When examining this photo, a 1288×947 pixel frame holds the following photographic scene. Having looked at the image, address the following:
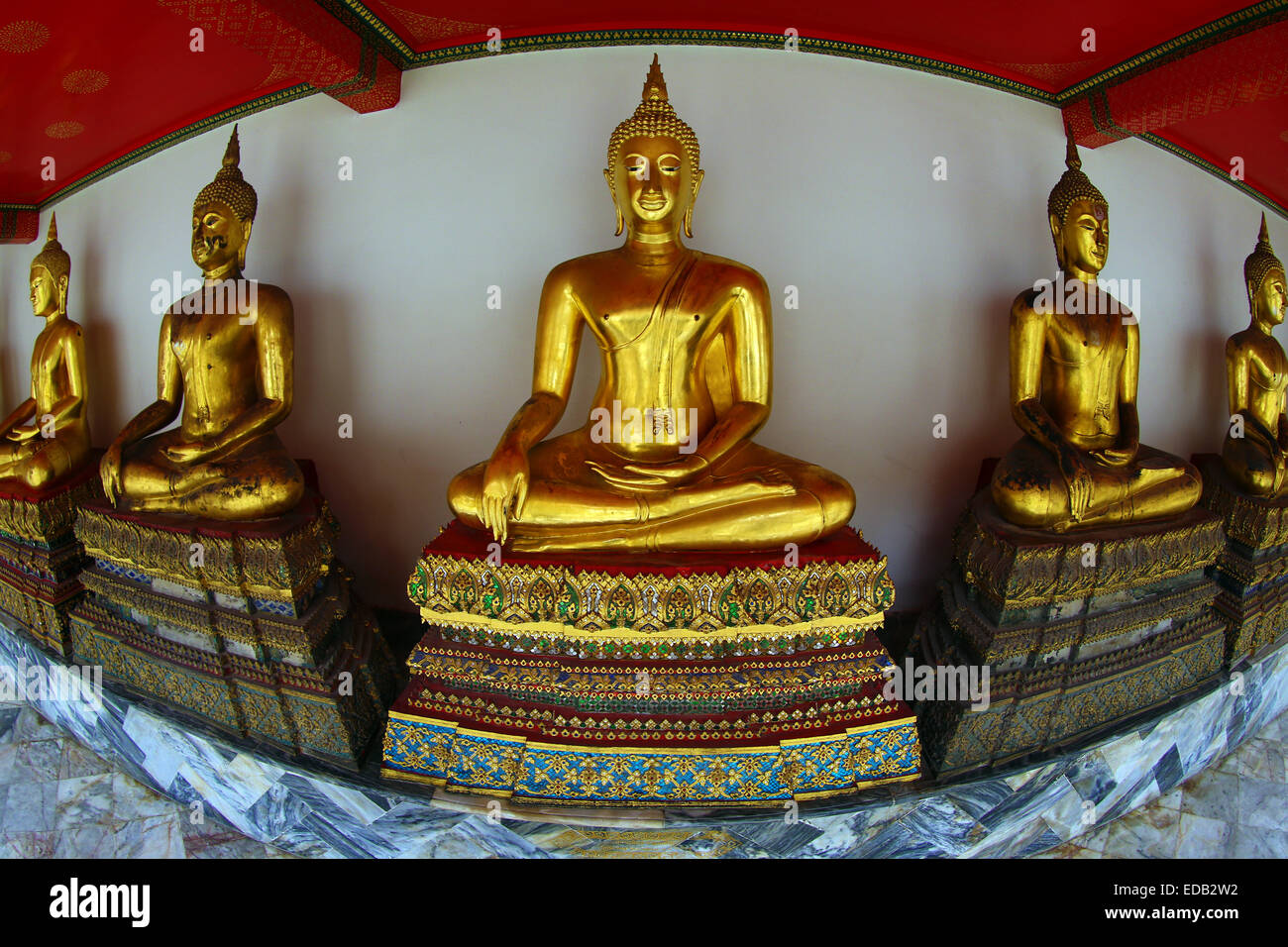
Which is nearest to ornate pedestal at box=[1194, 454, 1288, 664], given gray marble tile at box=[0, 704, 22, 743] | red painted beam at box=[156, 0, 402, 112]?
red painted beam at box=[156, 0, 402, 112]

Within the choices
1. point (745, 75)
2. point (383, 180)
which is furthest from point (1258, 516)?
point (383, 180)

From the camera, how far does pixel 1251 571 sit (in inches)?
113

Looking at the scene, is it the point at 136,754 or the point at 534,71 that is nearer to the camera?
the point at 136,754

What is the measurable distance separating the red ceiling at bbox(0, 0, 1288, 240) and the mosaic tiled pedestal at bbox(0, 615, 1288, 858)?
2.37 m

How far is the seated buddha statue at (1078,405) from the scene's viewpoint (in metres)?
2.47

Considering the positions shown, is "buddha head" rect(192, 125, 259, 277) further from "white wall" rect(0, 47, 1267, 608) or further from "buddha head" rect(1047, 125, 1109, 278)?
"buddha head" rect(1047, 125, 1109, 278)

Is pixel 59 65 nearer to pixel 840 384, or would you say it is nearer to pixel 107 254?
pixel 107 254

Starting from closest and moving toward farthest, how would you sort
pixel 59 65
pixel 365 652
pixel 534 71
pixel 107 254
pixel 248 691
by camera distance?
pixel 248 691 → pixel 365 652 → pixel 59 65 → pixel 534 71 → pixel 107 254

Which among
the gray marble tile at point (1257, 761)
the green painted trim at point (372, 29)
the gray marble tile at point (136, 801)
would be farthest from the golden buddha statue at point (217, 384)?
the gray marble tile at point (1257, 761)

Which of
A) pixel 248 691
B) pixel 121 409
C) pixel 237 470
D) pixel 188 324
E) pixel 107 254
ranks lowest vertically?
pixel 248 691

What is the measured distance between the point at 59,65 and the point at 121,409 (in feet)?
5.53

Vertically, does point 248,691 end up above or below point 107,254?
below

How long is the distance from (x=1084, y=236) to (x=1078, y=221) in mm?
62

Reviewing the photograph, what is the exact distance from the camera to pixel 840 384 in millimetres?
3232
